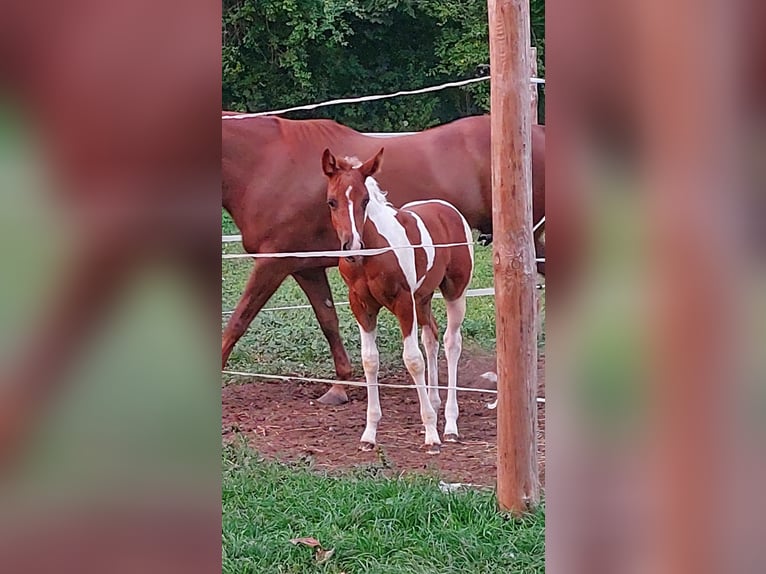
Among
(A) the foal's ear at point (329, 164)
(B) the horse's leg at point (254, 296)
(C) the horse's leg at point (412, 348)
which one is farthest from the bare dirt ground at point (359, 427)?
(A) the foal's ear at point (329, 164)

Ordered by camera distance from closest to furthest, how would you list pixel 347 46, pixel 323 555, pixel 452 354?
pixel 323 555, pixel 452 354, pixel 347 46

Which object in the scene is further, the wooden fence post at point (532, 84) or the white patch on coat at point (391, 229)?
the white patch on coat at point (391, 229)

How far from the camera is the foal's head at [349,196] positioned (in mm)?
3359

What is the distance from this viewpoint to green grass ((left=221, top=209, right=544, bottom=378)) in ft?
15.8

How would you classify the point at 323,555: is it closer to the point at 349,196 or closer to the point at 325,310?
the point at 349,196

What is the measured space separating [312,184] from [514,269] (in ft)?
5.62

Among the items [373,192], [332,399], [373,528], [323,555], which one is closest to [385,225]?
[373,192]

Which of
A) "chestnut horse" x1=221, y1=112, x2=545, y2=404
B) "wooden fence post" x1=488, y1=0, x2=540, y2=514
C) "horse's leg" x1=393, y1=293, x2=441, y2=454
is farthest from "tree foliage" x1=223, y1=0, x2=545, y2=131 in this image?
"wooden fence post" x1=488, y1=0, x2=540, y2=514

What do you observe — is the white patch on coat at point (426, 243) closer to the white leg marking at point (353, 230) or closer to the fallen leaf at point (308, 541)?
the white leg marking at point (353, 230)

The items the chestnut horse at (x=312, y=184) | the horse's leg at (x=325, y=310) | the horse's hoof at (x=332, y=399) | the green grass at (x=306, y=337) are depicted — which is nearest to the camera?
the chestnut horse at (x=312, y=184)

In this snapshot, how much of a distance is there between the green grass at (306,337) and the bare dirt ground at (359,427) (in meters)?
0.23

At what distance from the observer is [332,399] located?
425 centimetres
